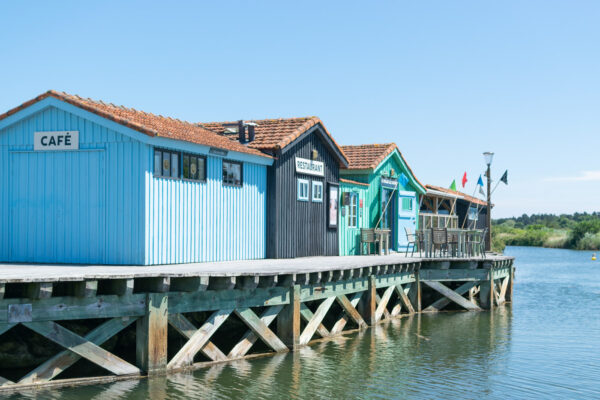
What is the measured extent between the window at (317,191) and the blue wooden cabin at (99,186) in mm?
5183

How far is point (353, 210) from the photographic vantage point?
2347 centimetres

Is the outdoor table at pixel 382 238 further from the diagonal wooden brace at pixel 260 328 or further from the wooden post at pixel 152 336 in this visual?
the wooden post at pixel 152 336

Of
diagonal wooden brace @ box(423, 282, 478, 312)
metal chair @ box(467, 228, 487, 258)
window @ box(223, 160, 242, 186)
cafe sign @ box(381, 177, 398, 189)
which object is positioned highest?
cafe sign @ box(381, 177, 398, 189)

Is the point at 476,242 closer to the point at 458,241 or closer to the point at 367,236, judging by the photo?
the point at 458,241

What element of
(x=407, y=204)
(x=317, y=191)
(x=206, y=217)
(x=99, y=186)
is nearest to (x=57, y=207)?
(x=99, y=186)

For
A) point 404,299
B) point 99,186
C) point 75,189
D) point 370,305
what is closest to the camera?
point 99,186

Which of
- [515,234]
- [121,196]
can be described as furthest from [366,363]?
[515,234]

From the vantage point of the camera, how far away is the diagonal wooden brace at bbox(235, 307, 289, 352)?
12977mm

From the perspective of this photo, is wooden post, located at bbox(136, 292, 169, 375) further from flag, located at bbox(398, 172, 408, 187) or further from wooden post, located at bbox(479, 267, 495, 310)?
flag, located at bbox(398, 172, 408, 187)

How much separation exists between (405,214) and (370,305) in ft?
29.7

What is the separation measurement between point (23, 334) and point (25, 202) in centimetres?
383

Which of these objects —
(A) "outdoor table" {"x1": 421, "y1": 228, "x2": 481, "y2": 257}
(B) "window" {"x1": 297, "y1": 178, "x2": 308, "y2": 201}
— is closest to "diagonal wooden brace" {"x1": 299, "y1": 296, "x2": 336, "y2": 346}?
(B) "window" {"x1": 297, "y1": 178, "x2": 308, "y2": 201}

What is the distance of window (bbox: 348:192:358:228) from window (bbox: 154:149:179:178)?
8.97 m

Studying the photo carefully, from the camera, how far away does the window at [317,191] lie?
21.0m
